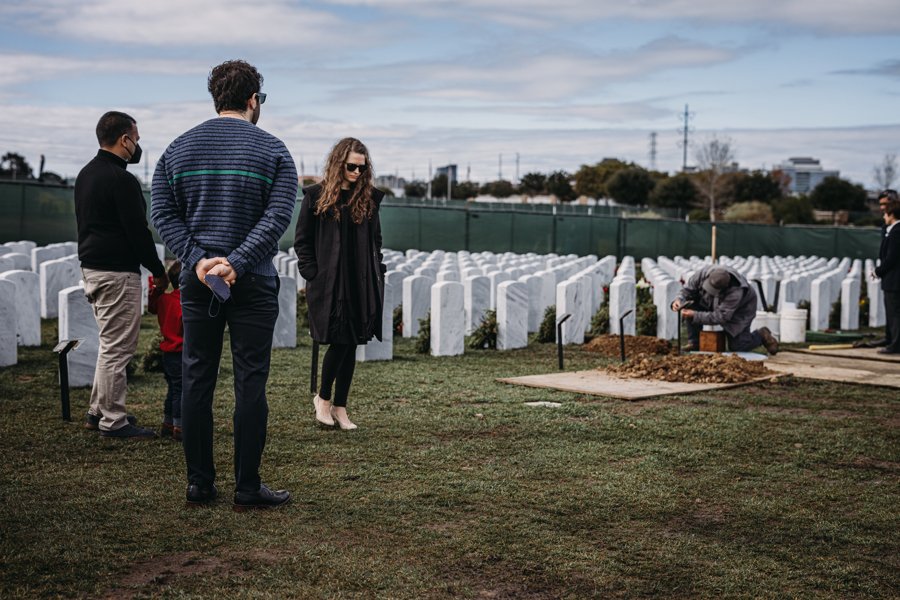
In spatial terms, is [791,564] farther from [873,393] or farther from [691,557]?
[873,393]

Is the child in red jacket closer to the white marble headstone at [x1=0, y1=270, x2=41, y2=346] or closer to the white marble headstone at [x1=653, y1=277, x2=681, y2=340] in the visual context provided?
the white marble headstone at [x1=0, y1=270, x2=41, y2=346]

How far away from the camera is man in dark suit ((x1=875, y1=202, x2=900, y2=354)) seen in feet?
39.3

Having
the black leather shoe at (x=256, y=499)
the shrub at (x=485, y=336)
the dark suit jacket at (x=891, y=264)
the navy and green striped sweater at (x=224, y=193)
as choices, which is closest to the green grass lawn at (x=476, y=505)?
the black leather shoe at (x=256, y=499)

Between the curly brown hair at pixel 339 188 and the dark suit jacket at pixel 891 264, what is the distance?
24.5ft

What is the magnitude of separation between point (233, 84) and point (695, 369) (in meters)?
5.85

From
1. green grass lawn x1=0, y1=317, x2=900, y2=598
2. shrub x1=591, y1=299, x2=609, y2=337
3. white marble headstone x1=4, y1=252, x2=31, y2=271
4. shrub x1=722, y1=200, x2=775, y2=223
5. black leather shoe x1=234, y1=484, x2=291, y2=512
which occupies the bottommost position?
green grass lawn x1=0, y1=317, x2=900, y2=598

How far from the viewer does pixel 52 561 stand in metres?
4.13

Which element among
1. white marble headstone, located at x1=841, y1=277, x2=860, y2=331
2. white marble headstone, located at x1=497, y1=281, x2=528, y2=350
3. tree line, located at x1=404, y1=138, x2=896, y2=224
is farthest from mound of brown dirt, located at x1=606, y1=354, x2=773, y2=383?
tree line, located at x1=404, y1=138, x2=896, y2=224

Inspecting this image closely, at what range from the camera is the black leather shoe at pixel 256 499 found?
491cm

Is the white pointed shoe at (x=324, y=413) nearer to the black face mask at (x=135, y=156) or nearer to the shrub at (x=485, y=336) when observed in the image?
the black face mask at (x=135, y=156)

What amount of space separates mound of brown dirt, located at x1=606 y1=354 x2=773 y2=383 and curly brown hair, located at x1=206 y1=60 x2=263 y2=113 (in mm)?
5571

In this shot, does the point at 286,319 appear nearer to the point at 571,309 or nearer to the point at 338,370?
the point at 571,309

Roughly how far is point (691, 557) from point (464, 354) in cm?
713

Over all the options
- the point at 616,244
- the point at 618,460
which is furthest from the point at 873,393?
the point at 616,244
